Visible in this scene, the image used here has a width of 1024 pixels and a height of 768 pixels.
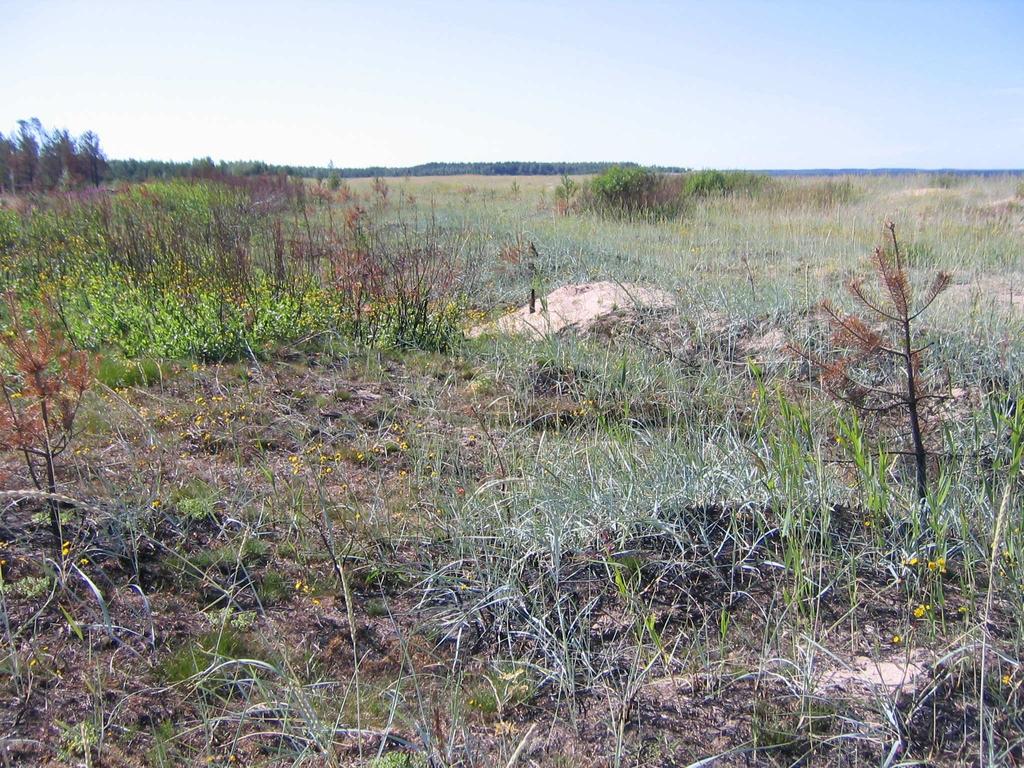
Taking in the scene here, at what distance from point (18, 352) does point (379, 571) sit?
5.11ft

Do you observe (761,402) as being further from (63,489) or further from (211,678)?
(63,489)

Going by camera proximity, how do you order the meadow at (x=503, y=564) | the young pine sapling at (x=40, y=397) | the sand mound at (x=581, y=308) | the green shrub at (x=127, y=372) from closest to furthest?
1. the meadow at (x=503, y=564)
2. the young pine sapling at (x=40, y=397)
3. the green shrub at (x=127, y=372)
4. the sand mound at (x=581, y=308)

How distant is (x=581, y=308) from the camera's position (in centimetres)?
664

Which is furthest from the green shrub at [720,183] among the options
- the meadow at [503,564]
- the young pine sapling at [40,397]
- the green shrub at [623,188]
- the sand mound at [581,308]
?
the young pine sapling at [40,397]

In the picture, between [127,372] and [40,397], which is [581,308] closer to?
[127,372]

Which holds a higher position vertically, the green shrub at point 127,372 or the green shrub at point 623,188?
the green shrub at point 623,188

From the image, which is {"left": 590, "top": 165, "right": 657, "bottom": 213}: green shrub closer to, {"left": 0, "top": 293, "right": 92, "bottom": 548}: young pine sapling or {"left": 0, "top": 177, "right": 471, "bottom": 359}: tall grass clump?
{"left": 0, "top": 177, "right": 471, "bottom": 359}: tall grass clump

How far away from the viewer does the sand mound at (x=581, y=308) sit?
625cm

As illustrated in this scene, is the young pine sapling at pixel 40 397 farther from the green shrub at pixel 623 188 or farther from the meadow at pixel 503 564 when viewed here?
the green shrub at pixel 623 188

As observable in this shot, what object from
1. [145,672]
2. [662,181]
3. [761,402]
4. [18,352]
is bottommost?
[145,672]

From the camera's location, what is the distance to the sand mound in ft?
20.5

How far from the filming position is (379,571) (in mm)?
2916

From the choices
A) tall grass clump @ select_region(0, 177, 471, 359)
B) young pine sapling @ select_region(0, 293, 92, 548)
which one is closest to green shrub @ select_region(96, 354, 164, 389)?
tall grass clump @ select_region(0, 177, 471, 359)

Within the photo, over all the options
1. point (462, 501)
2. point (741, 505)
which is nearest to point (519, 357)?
point (462, 501)
